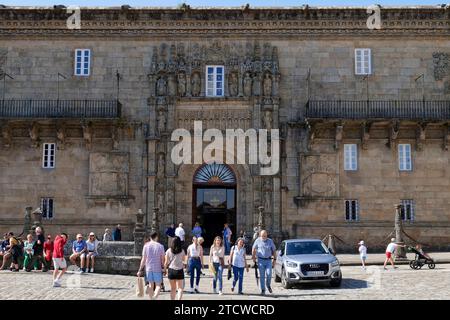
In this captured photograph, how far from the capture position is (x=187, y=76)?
1154 inches

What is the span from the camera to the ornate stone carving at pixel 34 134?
2888 cm

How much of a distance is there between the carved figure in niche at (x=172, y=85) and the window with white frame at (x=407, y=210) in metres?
12.5

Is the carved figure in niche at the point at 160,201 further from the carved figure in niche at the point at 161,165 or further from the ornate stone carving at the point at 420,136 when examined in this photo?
the ornate stone carving at the point at 420,136

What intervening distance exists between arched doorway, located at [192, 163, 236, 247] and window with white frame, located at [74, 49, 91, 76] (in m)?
7.77

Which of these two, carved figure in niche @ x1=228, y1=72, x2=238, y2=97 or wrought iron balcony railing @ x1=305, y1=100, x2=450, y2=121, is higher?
carved figure in niche @ x1=228, y1=72, x2=238, y2=97

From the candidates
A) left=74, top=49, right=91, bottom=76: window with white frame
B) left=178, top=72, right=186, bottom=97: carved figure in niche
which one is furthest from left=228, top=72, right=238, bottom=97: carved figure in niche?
left=74, top=49, right=91, bottom=76: window with white frame

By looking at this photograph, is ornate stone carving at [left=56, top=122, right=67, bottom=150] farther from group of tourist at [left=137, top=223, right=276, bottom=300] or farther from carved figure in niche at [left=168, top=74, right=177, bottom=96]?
group of tourist at [left=137, top=223, right=276, bottom=300]

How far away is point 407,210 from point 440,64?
25.0ft

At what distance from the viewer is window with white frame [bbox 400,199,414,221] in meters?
28.7

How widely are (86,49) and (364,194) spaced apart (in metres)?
15.8

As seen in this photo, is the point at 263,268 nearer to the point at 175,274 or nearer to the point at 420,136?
the point at 175,274

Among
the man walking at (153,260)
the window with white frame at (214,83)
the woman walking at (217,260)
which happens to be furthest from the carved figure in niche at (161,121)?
the man walking at (153,260)

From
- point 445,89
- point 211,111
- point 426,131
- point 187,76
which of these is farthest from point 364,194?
point 187,76

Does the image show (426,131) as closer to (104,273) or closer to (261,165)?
(261,165)
